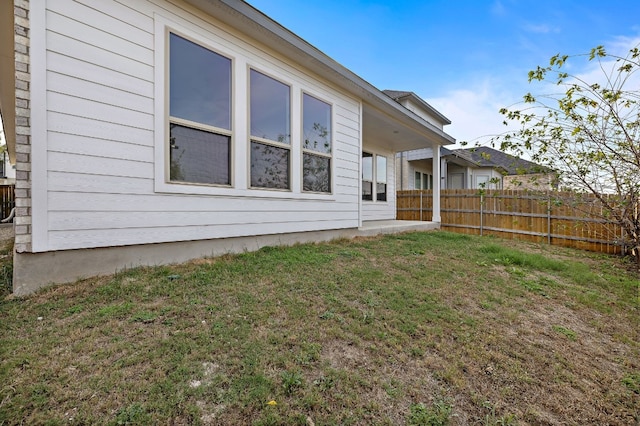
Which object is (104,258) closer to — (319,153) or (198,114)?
(198,114)

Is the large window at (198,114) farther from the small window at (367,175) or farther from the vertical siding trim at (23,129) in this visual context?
the small window at (367,175)

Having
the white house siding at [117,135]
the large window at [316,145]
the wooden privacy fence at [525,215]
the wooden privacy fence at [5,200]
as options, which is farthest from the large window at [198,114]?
the wooden privacy fence at [5,200]

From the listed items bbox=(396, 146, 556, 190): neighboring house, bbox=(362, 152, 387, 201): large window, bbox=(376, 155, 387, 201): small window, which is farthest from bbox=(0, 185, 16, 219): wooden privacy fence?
bbox=(396, 146, 556, 190): neighboring house

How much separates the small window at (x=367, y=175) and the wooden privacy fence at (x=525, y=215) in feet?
10.4

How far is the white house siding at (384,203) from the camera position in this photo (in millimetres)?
9102

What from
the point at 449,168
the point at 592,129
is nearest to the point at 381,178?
the point at 592,129

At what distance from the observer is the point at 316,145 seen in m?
5.36

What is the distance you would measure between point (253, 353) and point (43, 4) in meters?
3.63

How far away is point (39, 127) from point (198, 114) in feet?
5.02

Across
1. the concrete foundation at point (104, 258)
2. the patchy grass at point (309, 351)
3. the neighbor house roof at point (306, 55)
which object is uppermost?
the neighbor house roof at point (306, 55)

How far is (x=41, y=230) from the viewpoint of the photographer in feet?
8.48

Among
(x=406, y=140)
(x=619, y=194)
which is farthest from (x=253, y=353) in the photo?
(x=406, y=140)

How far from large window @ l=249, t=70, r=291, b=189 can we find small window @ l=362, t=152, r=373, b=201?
15.4 ft

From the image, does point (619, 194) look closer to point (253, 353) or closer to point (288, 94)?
point (288, 94)
